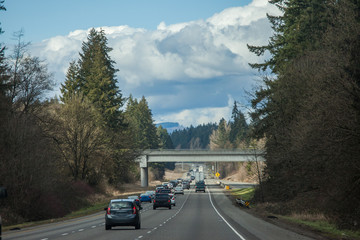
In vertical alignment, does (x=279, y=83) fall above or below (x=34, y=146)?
above

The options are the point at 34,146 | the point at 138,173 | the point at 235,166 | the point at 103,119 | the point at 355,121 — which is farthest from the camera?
the point at 235,166

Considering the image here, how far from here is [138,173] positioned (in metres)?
131

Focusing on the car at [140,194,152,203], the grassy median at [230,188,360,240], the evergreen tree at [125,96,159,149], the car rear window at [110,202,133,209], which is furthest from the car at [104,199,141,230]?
the evergreen tree at [125,96,159,149]

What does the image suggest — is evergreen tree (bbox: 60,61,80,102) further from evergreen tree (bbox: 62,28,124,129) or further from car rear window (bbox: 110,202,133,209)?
car rear window (bbox: 110,202,133,209)

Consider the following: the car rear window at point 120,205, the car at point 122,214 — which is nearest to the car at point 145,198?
the car at point 122,214

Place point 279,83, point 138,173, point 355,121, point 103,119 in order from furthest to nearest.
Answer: point 138,173
point 103,119
point 279,83
point 355,121

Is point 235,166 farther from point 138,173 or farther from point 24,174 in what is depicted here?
point 24,174

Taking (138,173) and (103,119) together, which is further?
(138,173)

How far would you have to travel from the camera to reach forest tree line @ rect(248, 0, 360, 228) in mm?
22812

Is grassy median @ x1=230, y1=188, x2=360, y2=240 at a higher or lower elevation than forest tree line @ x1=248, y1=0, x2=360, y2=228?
lower

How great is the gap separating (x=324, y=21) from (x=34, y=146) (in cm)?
2554

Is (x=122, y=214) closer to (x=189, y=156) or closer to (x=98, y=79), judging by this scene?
(x=98, y=79)

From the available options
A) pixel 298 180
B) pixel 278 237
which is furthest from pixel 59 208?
pixel 278 237

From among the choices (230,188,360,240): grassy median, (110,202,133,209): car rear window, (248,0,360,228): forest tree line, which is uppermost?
(248,0,360,228): forest tree line
